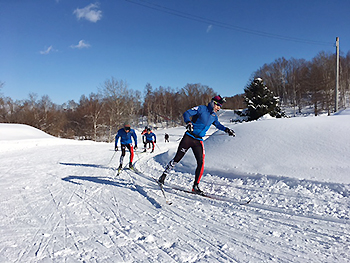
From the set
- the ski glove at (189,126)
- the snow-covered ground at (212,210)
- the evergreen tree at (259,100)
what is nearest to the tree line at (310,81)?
the evergreen tree at (259,100)

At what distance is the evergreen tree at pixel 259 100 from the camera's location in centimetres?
2210

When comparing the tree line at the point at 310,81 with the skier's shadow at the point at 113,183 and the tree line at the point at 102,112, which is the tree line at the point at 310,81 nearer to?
the tree line at the point at 102,112

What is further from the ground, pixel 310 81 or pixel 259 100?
pixel 310 81

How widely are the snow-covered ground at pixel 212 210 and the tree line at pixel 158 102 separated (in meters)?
25.9

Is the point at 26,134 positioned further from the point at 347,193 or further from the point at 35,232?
the point at 347,193

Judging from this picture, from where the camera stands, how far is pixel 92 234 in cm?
295

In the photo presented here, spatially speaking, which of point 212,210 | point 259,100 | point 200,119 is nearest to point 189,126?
point 200,119

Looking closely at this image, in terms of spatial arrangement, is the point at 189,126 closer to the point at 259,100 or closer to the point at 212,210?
the point at 212,210

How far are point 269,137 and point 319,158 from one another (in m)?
1.78

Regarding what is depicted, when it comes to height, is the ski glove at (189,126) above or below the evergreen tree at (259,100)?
below

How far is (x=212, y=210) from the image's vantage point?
3697 mm

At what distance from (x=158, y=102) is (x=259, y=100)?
40.0 metres

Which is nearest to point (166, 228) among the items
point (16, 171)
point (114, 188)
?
point (114, 188)

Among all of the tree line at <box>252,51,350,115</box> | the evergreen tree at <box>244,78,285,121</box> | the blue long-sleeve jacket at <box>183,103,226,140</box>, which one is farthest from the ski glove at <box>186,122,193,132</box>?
the tree line at <box>252,51,350,115</box>
